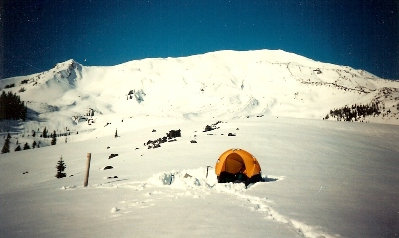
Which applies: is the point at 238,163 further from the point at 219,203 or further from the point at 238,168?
the point at 219,203

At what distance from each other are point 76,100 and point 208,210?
178m

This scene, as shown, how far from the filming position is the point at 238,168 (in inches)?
634

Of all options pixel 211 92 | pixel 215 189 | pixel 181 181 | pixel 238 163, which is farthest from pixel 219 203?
pixel 211 92

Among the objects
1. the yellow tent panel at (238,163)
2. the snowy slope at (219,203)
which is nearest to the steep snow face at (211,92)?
the snowy slope at (219,203)

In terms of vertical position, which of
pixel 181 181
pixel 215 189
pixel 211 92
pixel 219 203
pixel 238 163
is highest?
→ pixel 211 92

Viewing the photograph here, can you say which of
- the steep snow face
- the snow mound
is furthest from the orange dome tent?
the steep snow face

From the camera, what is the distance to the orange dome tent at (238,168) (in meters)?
14.5

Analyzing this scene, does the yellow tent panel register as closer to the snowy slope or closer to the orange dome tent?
the orange dome tent

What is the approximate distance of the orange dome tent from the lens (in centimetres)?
1448

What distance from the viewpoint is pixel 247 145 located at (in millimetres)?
26500

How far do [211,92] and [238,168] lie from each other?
139680 millimetres

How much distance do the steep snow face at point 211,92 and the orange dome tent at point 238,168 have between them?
9789 centimetres

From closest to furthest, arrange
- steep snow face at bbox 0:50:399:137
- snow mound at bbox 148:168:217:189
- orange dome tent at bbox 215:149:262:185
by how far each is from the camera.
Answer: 1. snow mound at bbox 148:168:217:189
2. orange dome tent at bbox 215:149:262:185
3. steep snow face at bbox 0:50:399:137

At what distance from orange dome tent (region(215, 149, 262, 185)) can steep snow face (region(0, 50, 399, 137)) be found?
97894 millimetres
